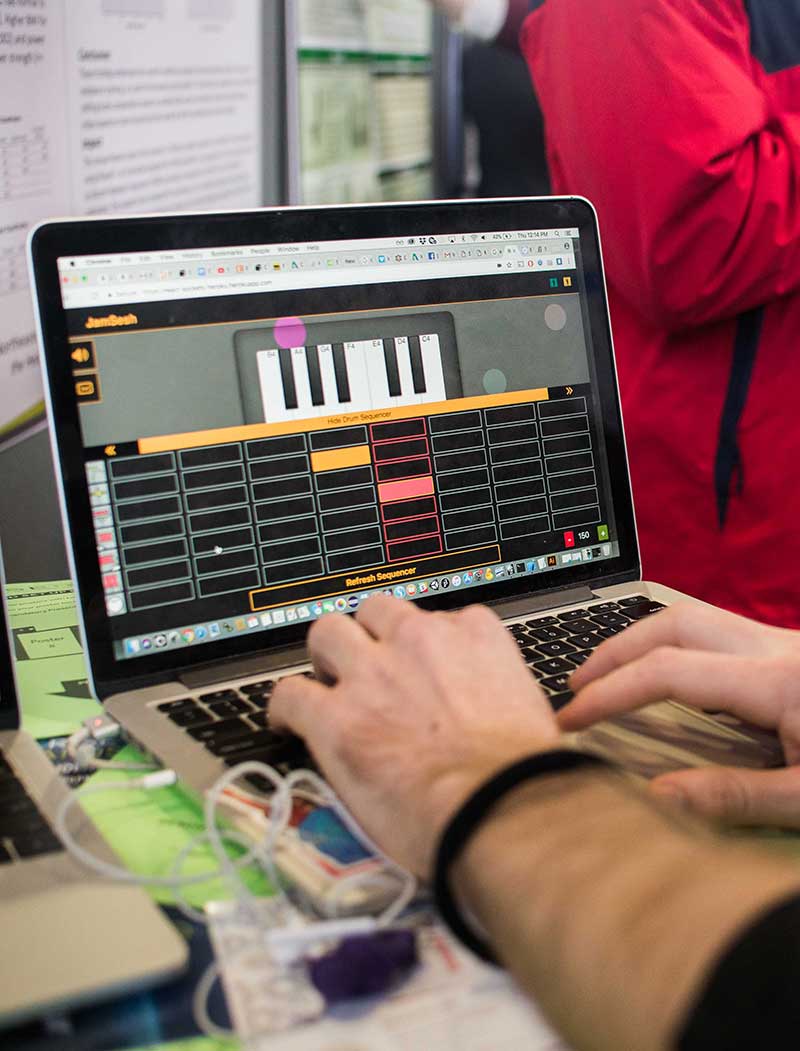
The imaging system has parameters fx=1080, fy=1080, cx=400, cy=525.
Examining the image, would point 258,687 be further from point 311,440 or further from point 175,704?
point 311,440

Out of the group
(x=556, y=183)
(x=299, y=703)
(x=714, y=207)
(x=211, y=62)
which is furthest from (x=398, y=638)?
(x=211, y=62)

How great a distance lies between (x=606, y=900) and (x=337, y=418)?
47cm

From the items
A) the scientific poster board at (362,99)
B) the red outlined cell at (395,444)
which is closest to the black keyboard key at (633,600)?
the red outlined cell at (395,444)

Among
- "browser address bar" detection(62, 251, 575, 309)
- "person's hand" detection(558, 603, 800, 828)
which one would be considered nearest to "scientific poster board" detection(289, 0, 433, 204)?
"browser address bar" detection(62, 251, 575, 309)

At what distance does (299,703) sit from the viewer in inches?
23.3

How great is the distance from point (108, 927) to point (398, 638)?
0.21 m

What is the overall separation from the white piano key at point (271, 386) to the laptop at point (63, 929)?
32cm

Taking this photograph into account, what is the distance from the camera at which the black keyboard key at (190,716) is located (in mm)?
688

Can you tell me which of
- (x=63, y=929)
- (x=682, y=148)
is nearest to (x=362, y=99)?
(x=682, y=148)

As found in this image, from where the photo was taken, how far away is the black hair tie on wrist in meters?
0.46

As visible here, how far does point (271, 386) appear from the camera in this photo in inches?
30.8

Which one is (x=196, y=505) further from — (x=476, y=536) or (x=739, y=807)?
(x=739, y=807)

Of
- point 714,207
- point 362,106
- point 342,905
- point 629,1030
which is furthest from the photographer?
point 362,106

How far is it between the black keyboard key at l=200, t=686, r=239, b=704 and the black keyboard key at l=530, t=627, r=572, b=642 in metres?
0.23
